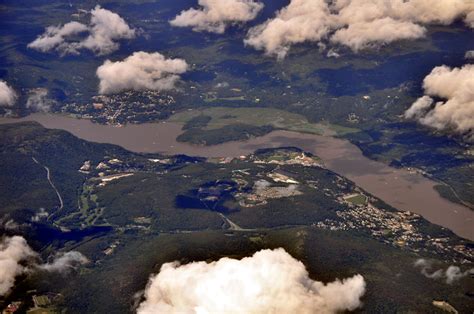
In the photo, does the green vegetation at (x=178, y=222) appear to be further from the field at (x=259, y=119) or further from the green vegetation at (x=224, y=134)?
the field at (x=259, y=119)

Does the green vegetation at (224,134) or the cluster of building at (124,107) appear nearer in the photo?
the green vegetation at (224,134)

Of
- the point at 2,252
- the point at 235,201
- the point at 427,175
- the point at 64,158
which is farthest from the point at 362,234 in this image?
the point at 64,158

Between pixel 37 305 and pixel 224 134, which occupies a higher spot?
pixel 37 305

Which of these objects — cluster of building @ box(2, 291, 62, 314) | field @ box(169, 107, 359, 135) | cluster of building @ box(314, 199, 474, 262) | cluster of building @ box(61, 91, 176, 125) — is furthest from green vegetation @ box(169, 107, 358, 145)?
cluster of building @ box(2, 291, 62, 314)

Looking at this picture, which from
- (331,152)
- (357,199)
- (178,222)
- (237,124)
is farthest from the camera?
(237,124)

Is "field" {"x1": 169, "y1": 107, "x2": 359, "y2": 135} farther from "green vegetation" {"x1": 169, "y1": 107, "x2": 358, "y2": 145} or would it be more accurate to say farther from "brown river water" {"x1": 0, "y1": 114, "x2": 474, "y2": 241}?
"brown river water" {"x1": 0, "y1": 114, "x2": 474, "y2": 241}

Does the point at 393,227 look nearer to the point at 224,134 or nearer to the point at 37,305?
the point at 37,305

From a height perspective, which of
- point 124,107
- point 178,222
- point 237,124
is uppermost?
point 178,222

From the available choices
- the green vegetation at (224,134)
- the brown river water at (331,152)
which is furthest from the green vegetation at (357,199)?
the green vegetation at (224,134)

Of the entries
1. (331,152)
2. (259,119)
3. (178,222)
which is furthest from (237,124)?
(178,222)

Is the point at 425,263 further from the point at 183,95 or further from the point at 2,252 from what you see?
the point at 183,95
